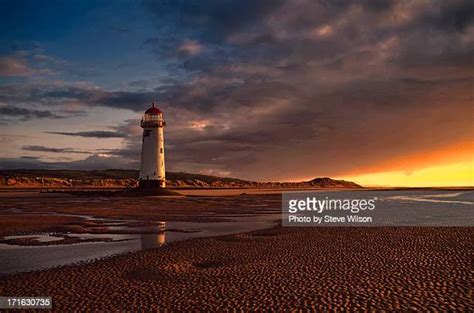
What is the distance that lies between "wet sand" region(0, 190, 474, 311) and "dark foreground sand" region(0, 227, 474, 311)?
1.1 inches

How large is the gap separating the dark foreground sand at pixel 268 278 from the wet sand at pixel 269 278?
3 centimetres

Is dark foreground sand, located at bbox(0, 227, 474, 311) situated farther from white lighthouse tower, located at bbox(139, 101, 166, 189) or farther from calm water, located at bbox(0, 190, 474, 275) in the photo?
white lighthouse tower, located at bbox(139, 101, 166, 189)

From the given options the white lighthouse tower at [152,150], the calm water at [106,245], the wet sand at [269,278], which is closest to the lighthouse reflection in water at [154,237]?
the calm water at [106,245]

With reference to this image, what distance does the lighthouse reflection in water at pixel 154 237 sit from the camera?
65.4ft

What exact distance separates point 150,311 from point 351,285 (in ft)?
20.7

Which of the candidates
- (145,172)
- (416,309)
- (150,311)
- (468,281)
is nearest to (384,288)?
(416,309)

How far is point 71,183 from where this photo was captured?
111562mm

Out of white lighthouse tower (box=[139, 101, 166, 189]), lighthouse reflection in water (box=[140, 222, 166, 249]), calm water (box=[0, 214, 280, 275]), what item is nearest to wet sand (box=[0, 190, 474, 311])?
lighthouse reflection in water (box=[140, 222, 166, 249])

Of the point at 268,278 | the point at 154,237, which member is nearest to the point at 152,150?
the point at 154,237

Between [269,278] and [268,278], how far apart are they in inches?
1.3

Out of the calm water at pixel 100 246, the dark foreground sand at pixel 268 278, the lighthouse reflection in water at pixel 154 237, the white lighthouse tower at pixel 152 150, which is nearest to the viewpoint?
the dark foreground sand at pixel 268 278

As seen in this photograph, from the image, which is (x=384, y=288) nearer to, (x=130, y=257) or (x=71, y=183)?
(x=130, y=257)

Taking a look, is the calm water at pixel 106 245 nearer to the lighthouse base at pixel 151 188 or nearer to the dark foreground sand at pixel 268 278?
the dark foreground sand at pixel 268 278

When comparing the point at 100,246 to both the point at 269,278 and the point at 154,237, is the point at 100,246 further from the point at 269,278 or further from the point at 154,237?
the point at 269,278
